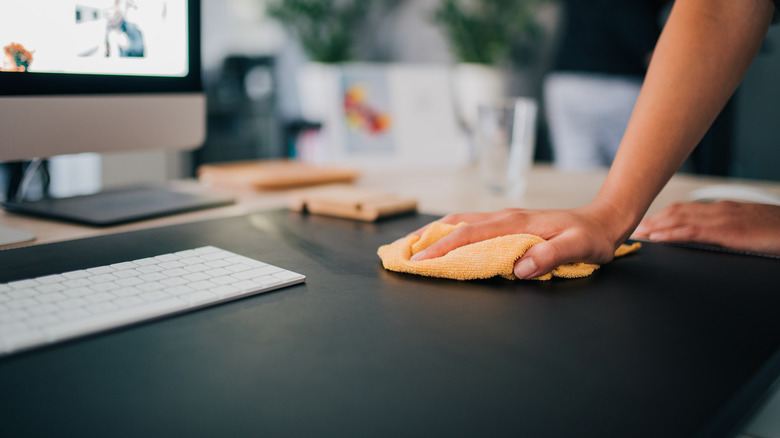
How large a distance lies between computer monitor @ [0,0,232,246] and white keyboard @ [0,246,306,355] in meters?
0.31

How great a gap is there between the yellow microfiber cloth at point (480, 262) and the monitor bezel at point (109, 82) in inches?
21.7

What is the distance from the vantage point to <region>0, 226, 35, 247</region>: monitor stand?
73 cm

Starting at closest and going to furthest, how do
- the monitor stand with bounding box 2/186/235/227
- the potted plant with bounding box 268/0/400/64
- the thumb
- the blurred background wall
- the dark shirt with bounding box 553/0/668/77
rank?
the thumb, the monitor stand with bounding box 2/186/235/227, the blurred background wall, the dark shirt with bounding box 553/0/668/77, the potted plant with bounding box 268/0/400/64

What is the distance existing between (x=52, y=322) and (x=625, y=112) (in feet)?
6.79

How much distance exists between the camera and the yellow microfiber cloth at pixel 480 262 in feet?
1.96

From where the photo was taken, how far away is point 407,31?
117 inches

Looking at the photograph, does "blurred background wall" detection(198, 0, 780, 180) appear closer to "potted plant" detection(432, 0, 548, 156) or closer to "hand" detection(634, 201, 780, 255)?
"potted plant" detection(432, 0, 548, 156)

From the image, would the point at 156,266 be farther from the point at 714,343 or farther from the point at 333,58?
the point at 333,58

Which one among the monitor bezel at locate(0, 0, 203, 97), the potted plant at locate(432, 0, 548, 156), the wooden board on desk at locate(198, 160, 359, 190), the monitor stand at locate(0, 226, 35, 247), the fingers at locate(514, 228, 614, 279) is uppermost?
the potted plant at locate(432, 0, 548, 156)

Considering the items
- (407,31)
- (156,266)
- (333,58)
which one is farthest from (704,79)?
(407,31)

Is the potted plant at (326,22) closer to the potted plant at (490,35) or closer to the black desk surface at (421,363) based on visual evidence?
the potted plant at (490,35)

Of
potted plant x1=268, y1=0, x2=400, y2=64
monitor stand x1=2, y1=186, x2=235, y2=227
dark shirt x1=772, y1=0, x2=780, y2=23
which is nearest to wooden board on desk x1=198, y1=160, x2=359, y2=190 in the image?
monitor stand x1=2, y1=186, x2=235, y2=227

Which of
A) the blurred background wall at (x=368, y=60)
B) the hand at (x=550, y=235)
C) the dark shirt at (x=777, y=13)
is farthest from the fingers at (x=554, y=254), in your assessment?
the blurred background wall at (x=368, y=60)

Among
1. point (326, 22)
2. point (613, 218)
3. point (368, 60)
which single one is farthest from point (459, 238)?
point (368, 60)
